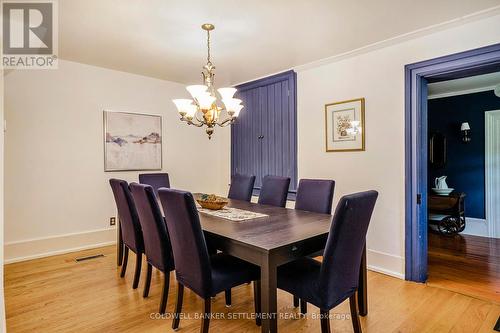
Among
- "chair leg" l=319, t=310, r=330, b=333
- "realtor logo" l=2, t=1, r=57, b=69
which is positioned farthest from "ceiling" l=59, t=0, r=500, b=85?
"chair leg" l=319, t=310, r=330, b=333

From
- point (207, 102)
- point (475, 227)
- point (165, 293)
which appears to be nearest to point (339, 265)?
point (165, 293)

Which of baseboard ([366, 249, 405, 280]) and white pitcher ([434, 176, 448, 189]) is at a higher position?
white pitcher ([434, 176, 448, 189])

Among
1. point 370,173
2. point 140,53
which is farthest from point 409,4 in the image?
point 140,53

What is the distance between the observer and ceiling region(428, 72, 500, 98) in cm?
405

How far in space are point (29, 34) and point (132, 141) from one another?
1745 mm

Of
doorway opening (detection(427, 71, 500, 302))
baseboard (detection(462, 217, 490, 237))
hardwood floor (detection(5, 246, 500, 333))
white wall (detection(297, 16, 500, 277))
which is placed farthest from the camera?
baseboard (detection(462, 217, 490, 237))

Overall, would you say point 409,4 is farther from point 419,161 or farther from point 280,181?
point 280,181

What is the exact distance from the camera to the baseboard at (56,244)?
3.37 meters

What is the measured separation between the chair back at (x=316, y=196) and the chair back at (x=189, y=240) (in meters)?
1.31

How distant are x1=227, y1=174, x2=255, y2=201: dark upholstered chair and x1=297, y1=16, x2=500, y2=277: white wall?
94 cm

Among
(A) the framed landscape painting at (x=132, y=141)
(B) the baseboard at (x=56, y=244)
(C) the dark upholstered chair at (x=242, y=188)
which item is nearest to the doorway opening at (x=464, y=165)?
(C) the dark upholstered chair at (x=242, y=188)

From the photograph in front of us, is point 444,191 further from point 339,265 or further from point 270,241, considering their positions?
point 270,241

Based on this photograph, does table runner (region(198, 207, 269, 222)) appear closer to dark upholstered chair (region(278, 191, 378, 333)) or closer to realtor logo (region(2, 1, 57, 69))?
dark upholstered chair (region(278, 191, 378, 333))

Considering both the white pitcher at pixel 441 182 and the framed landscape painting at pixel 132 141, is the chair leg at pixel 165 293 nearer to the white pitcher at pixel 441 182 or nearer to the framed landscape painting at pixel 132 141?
the framed landscape painting at pixel 132 141
